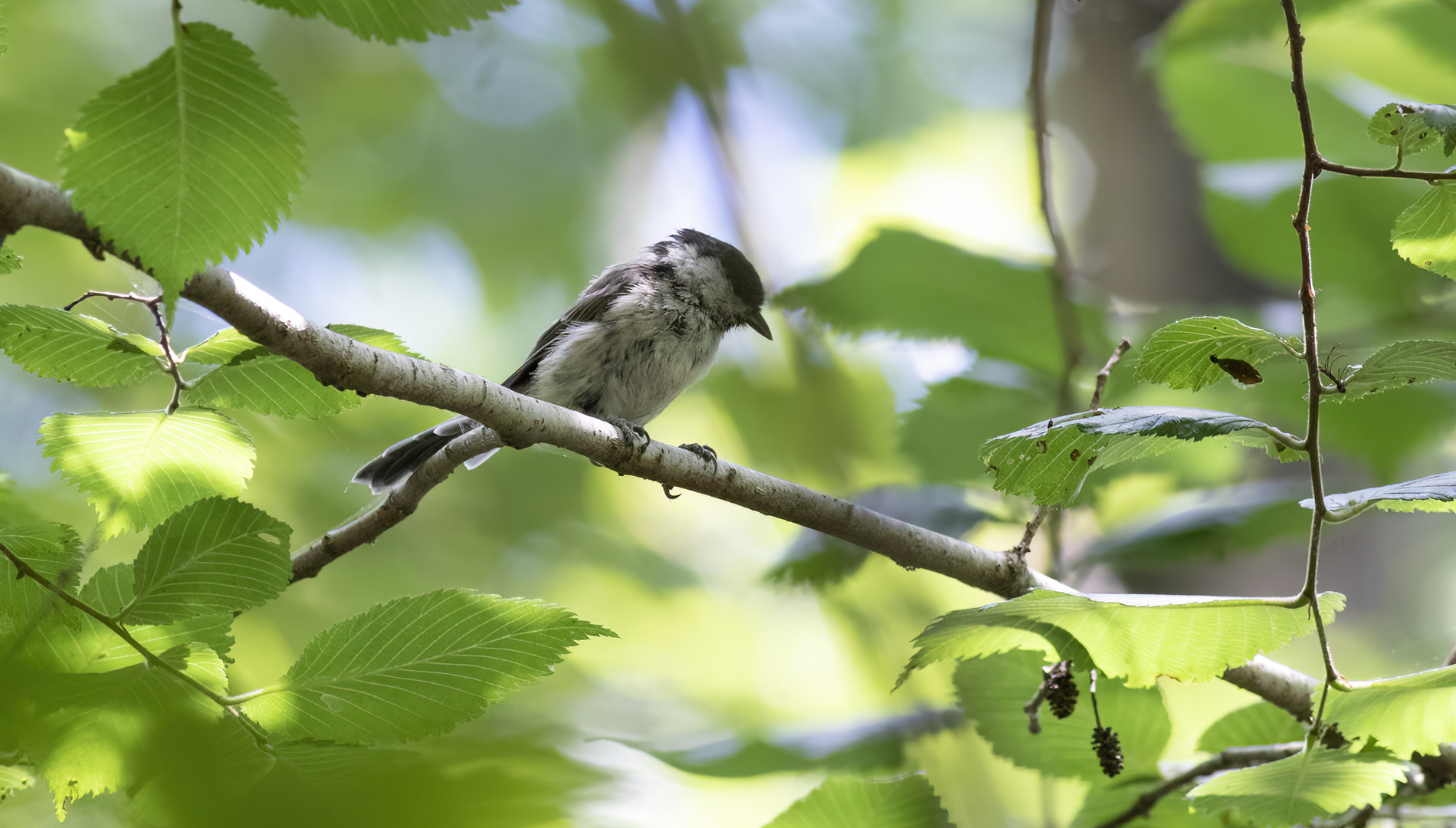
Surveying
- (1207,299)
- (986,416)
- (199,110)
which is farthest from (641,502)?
(199,110)

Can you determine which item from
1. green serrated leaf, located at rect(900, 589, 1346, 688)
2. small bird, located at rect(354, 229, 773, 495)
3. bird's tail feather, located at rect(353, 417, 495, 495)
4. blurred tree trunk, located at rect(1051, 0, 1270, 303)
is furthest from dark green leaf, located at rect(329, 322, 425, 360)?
blurred tree trunk, located at rect(1051, 0, 1270, 303)

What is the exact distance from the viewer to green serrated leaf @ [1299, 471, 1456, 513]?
1.69 ft

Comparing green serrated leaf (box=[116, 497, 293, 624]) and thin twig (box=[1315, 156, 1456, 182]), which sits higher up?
thin twig (box=[1315, 156, 1456, 182])

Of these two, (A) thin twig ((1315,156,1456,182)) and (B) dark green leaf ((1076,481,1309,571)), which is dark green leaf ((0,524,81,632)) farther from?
(B) dark green leaf ((1076,481,1309,571))

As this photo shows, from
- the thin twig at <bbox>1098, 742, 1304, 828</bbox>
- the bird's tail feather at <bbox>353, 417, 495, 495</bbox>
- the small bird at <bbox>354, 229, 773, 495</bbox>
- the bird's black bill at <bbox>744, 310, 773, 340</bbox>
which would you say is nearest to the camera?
the thin twig at <bbox>1098, 742, 1304, 828</bbox>

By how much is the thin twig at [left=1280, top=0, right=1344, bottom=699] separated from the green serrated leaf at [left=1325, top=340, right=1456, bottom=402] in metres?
0.06

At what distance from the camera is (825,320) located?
127 centimetres

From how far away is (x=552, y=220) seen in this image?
2066mm

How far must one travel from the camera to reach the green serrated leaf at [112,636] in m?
0.41

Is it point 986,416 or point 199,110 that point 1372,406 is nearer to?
point 986,416

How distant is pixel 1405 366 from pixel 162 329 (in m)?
0.82

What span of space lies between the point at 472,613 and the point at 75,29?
161 centimetres

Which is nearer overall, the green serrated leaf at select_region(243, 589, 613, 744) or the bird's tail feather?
the green serrated leaf at select_region(243, 589, 613, 744)

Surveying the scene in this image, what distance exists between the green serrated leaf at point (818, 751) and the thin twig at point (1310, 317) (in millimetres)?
621
